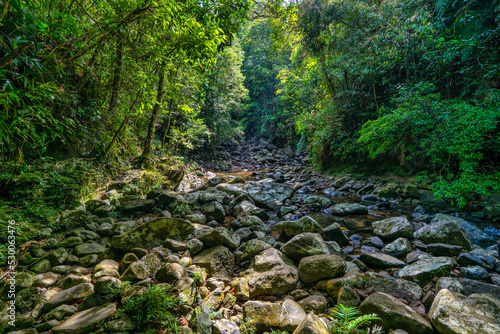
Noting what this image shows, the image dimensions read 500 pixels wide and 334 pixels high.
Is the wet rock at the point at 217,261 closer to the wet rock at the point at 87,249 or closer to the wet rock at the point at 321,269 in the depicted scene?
the wet rock at the point at 321,269

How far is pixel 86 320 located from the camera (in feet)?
5.25

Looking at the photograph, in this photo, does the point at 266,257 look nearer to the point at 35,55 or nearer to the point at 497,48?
the point at 35,55

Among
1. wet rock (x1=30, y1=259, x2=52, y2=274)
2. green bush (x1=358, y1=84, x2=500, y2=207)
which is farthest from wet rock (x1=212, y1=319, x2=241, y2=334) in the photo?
green bush (x1=358, y1=84, x2=500, y2=207)

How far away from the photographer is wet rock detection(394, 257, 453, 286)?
2.33 m

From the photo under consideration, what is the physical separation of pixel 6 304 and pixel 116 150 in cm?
328

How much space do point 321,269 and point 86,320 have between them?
2.31 metres

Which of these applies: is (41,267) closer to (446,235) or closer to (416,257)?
(416,257)

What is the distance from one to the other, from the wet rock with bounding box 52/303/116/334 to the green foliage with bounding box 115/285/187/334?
0.10 metres

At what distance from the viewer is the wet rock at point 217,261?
255 cm

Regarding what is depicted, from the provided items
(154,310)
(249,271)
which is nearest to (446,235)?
(249,271)

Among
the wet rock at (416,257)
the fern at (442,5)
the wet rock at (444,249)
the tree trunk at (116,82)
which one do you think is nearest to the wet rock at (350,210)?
the wet rock at (444,249)

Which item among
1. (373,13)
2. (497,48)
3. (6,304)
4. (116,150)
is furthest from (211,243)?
(373,13)

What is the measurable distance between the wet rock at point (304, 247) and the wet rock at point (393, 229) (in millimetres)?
1564

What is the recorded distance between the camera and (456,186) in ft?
14.3
